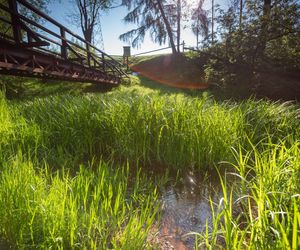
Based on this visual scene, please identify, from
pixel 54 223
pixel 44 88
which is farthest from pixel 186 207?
pixel 44 88

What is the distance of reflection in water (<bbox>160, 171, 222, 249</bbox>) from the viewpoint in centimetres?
175

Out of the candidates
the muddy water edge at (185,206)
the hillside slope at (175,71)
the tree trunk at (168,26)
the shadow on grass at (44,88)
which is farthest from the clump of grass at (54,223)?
the tree trunk at (168,26)

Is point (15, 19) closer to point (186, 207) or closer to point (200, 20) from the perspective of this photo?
point (186, 207)

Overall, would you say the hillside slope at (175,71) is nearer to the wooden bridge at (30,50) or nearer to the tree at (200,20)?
the tree at (200,20)

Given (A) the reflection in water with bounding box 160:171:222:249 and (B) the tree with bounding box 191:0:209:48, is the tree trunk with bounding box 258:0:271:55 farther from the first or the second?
(B) the tree with bounding box 191:0:209:48

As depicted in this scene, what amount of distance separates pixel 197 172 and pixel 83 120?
190cm

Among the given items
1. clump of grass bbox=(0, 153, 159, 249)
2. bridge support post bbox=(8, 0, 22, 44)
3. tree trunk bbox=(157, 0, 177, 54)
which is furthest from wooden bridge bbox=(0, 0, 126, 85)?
tree trunk bbox=(157, 0, 177, 54)

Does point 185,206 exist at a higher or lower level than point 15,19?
lower

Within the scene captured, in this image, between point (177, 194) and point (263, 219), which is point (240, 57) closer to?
point (177, 194)

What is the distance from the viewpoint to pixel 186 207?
2.16 metres

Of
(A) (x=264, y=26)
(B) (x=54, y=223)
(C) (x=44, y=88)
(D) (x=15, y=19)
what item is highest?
(A) (x=264, y=26)

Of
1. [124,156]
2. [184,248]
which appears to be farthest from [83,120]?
[184,248]

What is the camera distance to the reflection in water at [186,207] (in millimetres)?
1752

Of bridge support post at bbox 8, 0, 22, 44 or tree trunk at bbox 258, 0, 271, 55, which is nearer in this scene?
bridge support post at bbox 8, 0, 22, 44
